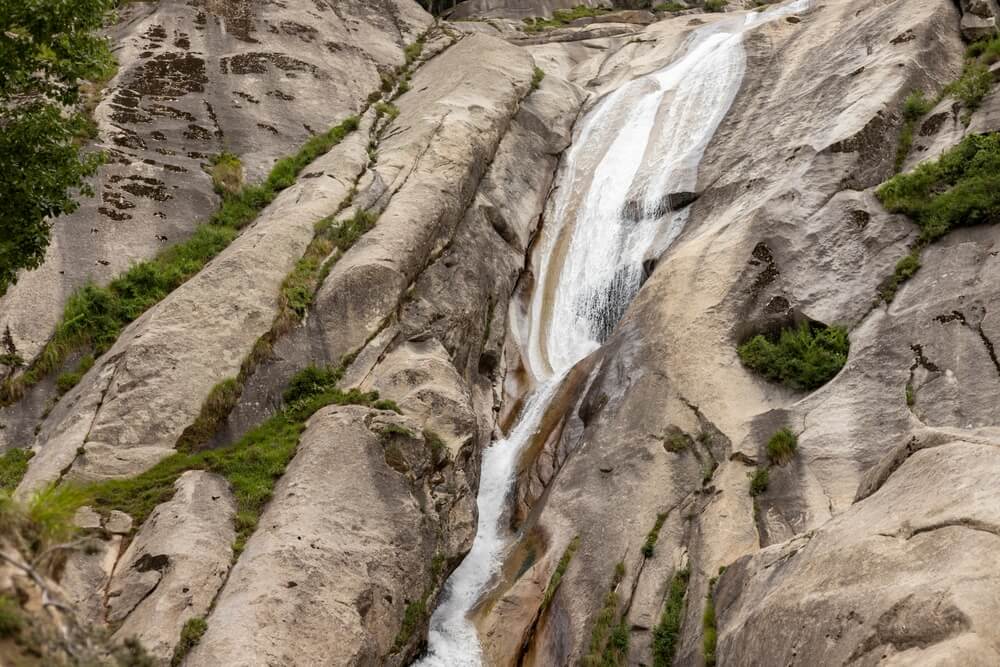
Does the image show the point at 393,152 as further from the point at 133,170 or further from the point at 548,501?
the point at 548,501

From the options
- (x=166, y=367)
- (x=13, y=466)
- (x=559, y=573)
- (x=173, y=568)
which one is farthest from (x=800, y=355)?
(x=13, y=466)

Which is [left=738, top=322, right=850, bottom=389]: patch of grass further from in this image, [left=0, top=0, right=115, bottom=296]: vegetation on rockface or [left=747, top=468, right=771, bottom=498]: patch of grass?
[left=0, top=0, right=115, bottom=296]: vegetation on rockface

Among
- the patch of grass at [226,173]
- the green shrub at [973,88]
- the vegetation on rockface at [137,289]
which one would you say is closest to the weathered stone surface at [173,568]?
the vegetation on rockface at [137,289]

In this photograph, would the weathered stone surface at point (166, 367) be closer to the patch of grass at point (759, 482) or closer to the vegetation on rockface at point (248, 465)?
the vegetation on rockface at point (248, 465)

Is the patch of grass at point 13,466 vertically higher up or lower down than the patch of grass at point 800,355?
higher up

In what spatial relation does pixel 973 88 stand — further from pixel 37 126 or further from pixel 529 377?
pixel 37 126

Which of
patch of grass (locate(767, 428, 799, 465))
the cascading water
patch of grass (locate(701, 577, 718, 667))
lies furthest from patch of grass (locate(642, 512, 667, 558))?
the cascading water
